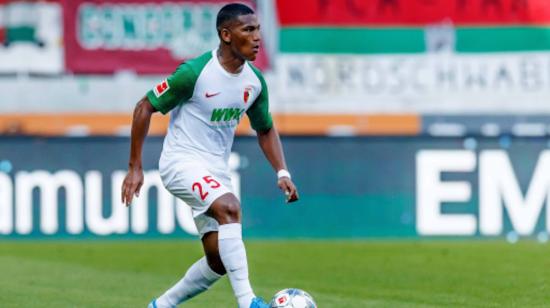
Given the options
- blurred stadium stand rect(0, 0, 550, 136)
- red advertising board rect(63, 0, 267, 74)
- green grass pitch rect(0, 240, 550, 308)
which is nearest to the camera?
green grass pitch rect(0, 240, 550, 308)

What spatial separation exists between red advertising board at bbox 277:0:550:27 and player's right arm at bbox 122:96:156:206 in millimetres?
12762

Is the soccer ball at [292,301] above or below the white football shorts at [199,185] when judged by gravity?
below

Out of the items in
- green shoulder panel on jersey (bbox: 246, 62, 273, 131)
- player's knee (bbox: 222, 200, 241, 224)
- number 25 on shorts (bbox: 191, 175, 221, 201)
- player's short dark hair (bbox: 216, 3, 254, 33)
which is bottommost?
player's knee (bbox: 222, 200, 241, 224)

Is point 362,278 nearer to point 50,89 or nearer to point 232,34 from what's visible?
point 232,34

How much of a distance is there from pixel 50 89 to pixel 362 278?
14.4 metres

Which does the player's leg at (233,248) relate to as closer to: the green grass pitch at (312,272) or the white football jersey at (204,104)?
the white football jersey at (204,104)

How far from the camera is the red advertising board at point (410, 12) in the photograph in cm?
2184

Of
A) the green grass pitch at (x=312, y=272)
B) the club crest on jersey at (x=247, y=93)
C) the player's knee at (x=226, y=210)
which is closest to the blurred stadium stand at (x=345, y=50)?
the green grass pitch at (x=312, y=272)

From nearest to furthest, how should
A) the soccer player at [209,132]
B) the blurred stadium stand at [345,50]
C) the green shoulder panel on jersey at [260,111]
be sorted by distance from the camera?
the soccer player at [209,132] < the green shoulder panel on jersey at [260,111] < the blurred stadium stand at [345,50]

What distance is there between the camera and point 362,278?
12.9m

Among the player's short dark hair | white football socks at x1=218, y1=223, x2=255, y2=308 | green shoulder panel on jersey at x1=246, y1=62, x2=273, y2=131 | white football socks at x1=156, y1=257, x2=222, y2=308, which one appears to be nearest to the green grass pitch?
white football socks at x1=156, y1=257, x2=222, y2=308

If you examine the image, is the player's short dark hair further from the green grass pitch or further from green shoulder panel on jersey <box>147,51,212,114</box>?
the green grass pitch

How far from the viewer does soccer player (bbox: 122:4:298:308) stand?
29.2ft

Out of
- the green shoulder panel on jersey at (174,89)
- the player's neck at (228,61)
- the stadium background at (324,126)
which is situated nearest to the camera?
the green shoulder panel on jersey at (174,89)
